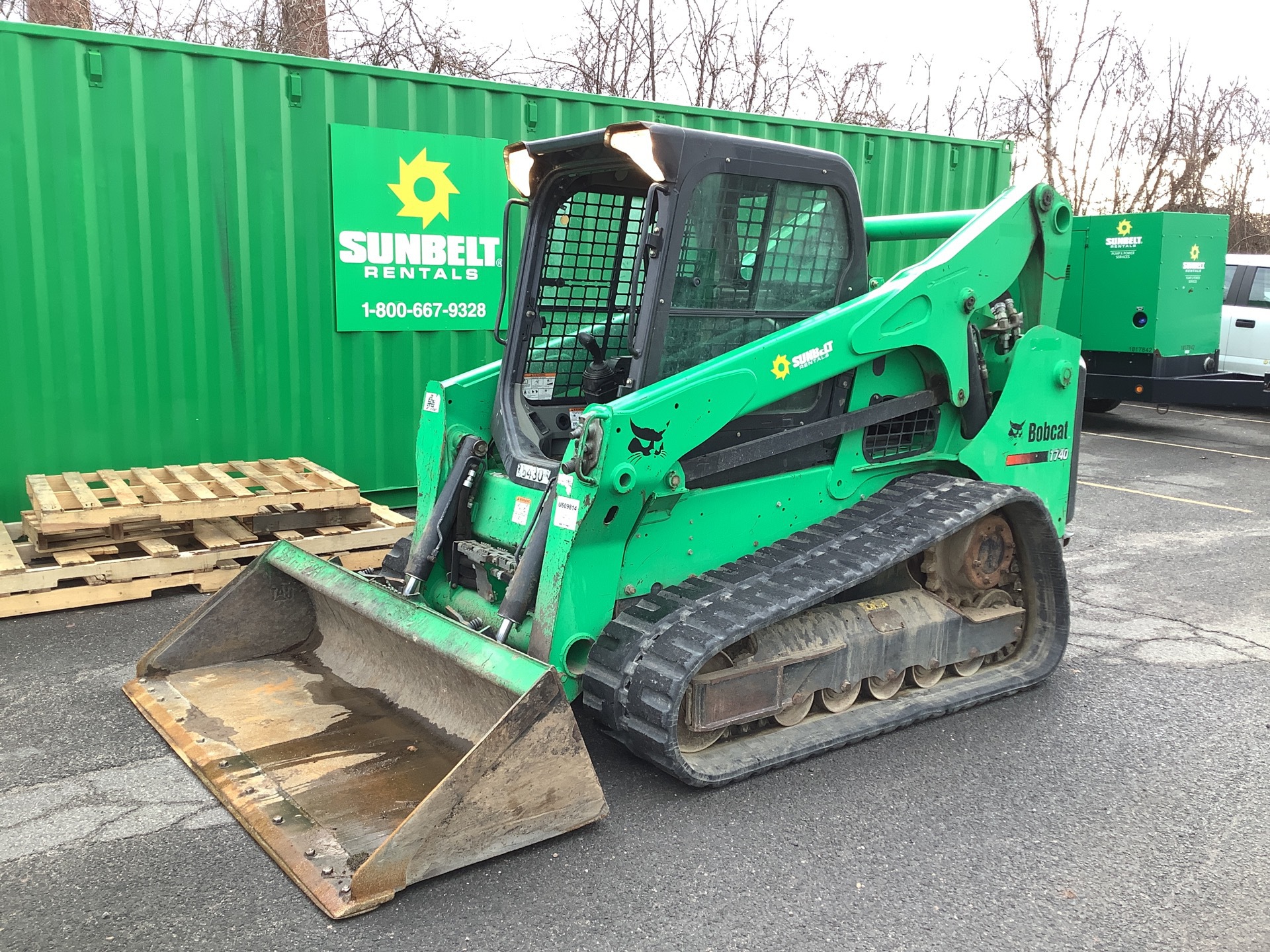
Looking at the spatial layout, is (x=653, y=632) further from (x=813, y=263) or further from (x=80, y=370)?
(x=80, y=370)

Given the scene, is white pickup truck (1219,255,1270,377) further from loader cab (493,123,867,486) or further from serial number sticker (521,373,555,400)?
serial number sticker (521,373,555,400)

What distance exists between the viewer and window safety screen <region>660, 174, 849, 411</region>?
4340mm

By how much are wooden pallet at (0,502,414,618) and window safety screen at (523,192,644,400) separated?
86.2 inches

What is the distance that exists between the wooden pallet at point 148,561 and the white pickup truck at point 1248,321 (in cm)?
1133

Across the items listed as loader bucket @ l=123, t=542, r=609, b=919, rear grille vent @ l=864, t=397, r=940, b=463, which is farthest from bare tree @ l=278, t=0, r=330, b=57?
rear grille vent @ l=864, t=397, r=940, b=463

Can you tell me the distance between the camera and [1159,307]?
42.5ft

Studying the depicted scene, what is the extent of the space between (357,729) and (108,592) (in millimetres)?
2622

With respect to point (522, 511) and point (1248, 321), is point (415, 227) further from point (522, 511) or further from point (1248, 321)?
point (1248, 321)

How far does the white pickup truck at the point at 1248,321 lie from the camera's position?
13.4 metres

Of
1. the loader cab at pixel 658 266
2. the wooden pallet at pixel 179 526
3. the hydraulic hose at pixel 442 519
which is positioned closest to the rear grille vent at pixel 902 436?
the loader cab at pixel 658 266

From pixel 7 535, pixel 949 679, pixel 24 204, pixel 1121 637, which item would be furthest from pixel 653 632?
pixel 24 204

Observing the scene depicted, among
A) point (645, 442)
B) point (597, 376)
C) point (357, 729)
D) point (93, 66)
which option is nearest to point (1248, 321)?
point (597, 376)

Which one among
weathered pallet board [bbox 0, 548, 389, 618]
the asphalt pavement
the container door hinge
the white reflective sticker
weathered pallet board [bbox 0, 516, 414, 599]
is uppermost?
the container door hinge

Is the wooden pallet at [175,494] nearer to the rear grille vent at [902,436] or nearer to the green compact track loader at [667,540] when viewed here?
the green compact track loader at [667,540]
